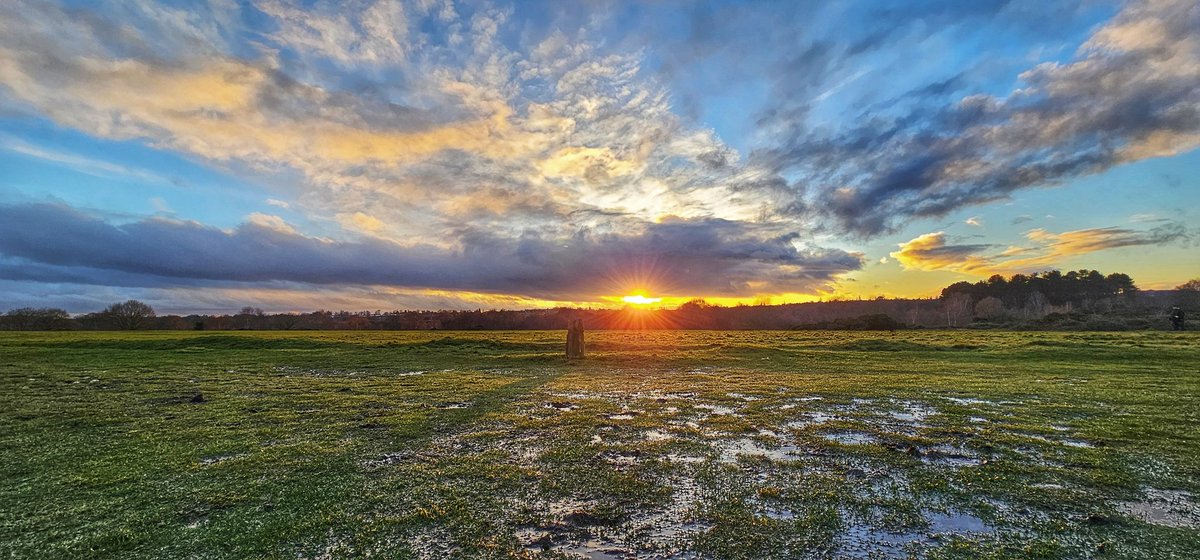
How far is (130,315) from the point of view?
10031 cm

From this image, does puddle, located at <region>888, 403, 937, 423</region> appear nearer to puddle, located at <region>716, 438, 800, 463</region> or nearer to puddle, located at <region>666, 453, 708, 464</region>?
puddle, located at <region>716, 438, 800, 463</region>

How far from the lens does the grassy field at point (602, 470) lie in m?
6.29

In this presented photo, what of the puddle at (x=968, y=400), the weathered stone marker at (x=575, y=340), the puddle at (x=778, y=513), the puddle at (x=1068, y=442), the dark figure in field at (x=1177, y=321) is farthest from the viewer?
the dark figure in field at (x=1177, y=321)

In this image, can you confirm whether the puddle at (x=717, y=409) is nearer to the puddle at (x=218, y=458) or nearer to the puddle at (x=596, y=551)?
the puddle at (x=596, y=551)

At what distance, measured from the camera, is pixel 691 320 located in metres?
111

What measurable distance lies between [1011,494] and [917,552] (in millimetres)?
3444

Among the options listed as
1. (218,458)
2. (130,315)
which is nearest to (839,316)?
(218,458)

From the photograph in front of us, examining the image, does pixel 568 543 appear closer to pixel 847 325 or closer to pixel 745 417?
pixel 745 417

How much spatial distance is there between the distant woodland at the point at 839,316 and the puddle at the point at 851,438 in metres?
88.0

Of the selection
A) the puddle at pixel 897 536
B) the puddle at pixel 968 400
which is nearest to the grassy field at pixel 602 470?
the puddle at pixel 897 536

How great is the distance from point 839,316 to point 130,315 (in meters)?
156

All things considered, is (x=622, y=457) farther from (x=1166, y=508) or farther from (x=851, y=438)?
(x=1166, y=508)

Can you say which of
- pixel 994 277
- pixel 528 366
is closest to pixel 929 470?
pixel 528 366

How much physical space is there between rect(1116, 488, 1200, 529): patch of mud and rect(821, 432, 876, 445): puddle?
14.3 ft
